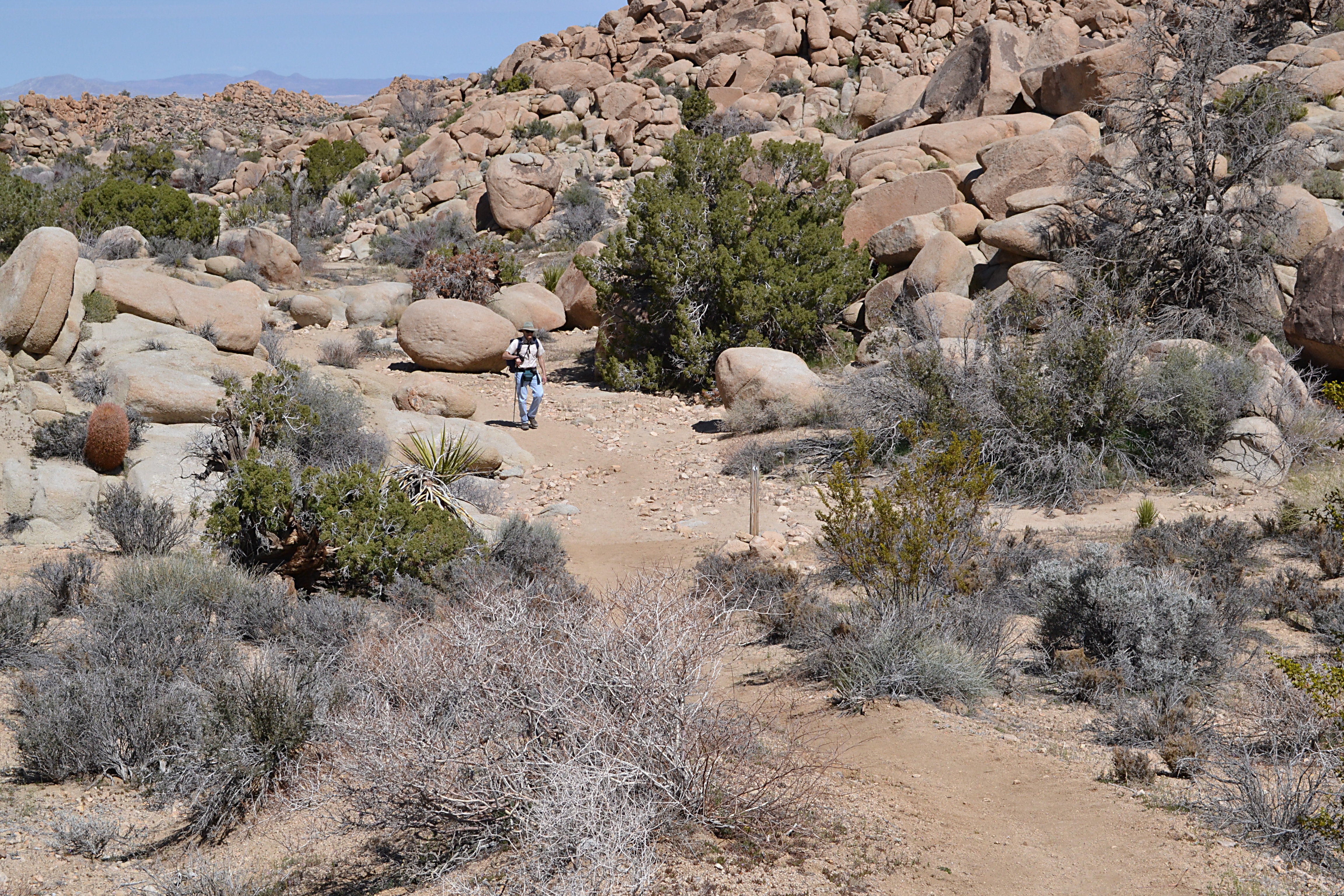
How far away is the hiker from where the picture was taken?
1448 centimetres

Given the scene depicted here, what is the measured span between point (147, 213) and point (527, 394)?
14071 millimetres

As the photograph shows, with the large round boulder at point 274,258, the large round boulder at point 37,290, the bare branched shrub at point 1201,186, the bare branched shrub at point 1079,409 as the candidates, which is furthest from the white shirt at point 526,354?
the large round boulder at point 274,258

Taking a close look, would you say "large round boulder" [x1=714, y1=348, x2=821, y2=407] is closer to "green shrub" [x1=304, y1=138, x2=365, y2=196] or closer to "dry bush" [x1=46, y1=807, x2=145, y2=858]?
"dry bush" [x1=46, y1=807, x2=145, y2=858]

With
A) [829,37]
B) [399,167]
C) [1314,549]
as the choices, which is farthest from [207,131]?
[1314,549]

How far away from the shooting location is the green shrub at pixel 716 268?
52.9 feet

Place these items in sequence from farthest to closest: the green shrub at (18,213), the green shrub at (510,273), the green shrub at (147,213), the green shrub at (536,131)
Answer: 1. the green shrub at (536,131)
2. the green shrub at (147,213)
3. the green shrub at (510,273)
4. the green shrub at (18,213)

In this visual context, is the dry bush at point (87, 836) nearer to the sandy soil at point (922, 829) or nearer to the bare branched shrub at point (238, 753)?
the sandy soil at point (922, 829)

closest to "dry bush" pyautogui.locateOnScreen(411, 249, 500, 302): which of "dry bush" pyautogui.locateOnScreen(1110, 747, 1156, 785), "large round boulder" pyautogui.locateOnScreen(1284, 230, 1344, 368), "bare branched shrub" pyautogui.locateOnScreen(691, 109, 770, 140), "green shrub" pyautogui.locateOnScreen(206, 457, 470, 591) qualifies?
"green shrub" pyautogui.locateOnScreen(206, 457, 470, 591)

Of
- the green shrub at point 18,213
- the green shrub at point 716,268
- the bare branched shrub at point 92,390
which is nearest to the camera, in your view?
the bare branched shrub at point 92,390

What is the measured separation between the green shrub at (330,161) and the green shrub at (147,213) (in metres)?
9.88

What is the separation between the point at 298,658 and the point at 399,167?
30311mm

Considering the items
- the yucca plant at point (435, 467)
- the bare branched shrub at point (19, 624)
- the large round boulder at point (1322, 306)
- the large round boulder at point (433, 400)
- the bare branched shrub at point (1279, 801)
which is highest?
the large round boulder at point (1322, 306)

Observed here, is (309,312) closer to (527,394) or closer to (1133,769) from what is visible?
(527,394)

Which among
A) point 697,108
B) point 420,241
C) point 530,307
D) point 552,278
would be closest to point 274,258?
point 420,241
